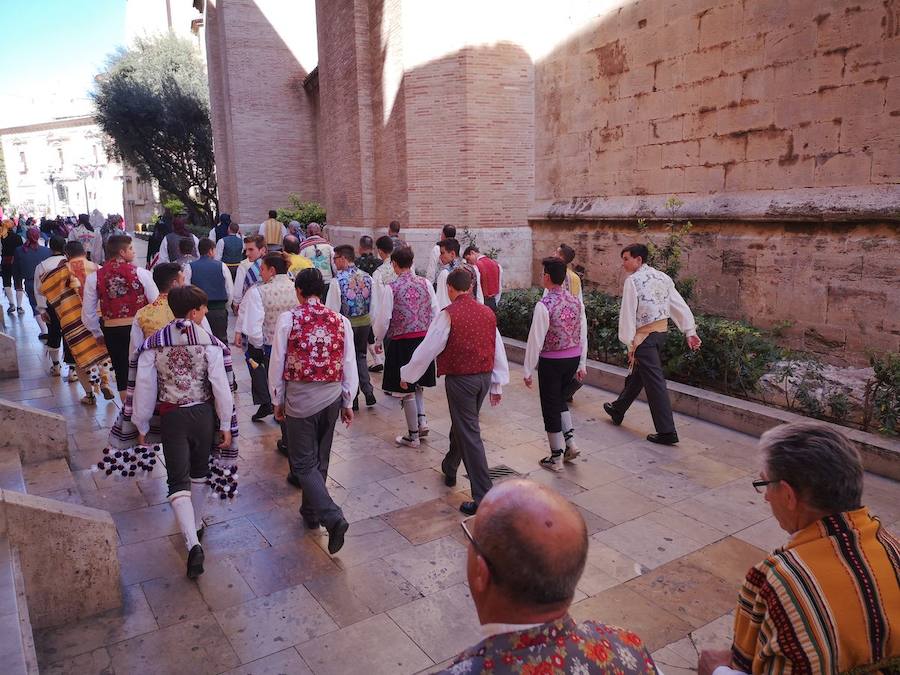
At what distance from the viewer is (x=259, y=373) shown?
23.4 ft

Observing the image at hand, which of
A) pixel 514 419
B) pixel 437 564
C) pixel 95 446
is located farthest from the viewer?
pixel 514 419

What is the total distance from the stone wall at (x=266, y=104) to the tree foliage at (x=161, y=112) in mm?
3446

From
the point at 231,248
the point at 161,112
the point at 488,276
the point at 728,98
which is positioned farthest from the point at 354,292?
the point at 161,112

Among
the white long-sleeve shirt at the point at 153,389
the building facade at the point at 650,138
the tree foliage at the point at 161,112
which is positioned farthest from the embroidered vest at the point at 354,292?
the tree foliage at the point at 161,112

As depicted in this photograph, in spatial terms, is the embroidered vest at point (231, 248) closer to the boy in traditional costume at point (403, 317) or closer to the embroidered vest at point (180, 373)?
the boy in traditional costume at point (403, 317)

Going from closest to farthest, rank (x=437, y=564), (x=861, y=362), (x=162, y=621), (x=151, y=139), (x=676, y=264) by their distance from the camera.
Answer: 1. (x=162, y=621)
2. (x=437, y=564)
3. (x=861, y=362)
4. (x=676, y=264)
5. (x=151, y=139)

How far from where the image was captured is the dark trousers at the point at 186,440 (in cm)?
426

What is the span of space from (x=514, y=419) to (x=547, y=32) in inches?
364

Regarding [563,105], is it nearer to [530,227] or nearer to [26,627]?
[530,227]

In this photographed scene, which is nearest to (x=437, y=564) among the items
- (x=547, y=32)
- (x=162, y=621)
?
(x=162, y=621)

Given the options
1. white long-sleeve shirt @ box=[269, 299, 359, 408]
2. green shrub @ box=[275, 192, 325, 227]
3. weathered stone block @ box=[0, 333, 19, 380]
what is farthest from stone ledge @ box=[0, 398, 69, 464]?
green shrub @ box=[275, 192, 325, 227]

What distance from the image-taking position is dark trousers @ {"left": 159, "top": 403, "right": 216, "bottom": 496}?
426cm

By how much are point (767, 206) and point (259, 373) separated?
6.98 m

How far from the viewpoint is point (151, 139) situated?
29141mm
